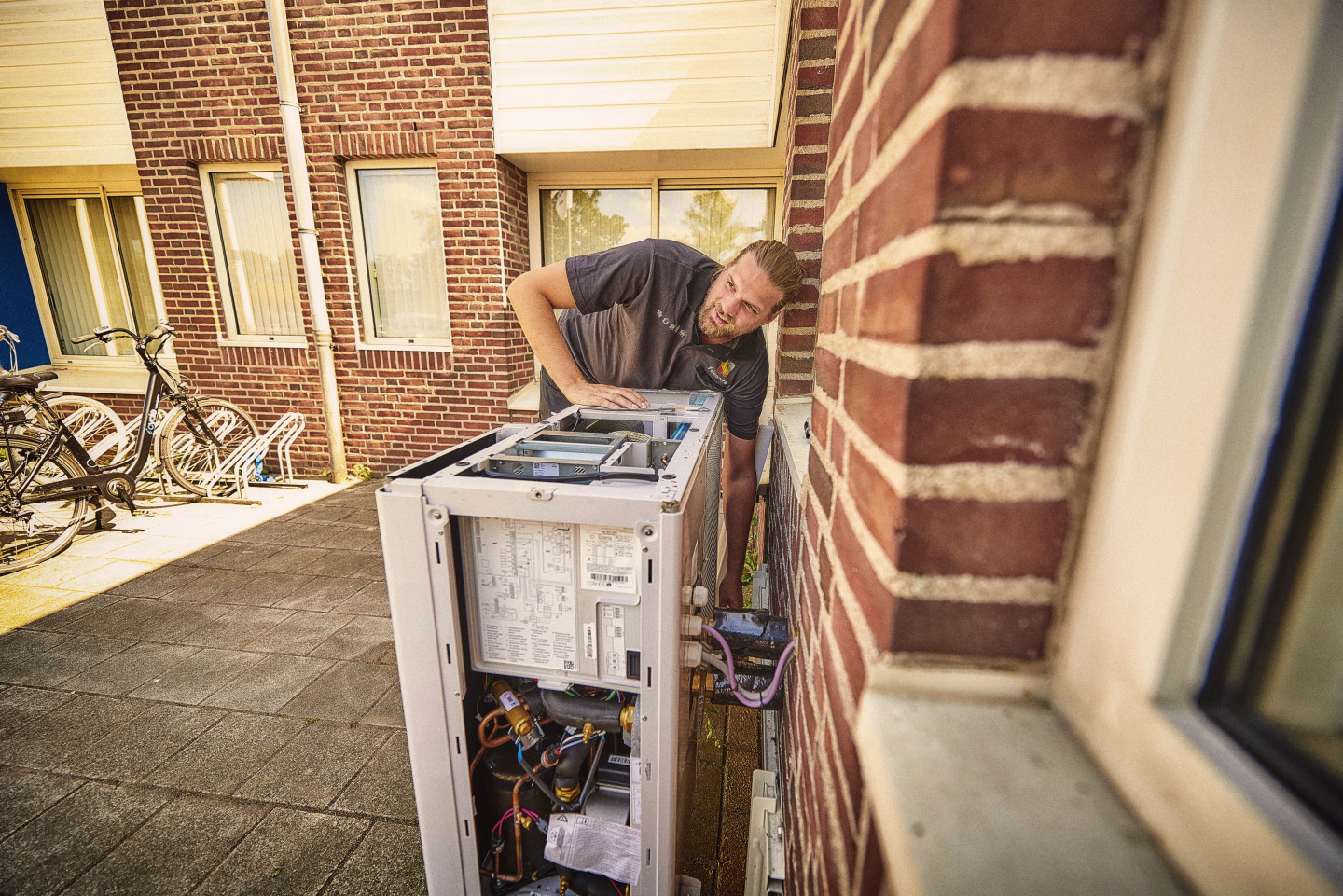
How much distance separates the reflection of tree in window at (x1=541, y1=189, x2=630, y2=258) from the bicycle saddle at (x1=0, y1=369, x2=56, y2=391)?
3383 mm

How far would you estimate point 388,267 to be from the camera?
4539mm

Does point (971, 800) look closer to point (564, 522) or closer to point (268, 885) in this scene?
point (564, 522)

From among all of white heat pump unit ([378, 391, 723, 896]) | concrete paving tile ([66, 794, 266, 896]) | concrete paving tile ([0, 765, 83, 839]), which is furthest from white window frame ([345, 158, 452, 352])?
white heat pump unit ([378, 391, 723, 896])

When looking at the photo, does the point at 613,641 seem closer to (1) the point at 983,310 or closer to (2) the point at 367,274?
(1) the point at 983,310

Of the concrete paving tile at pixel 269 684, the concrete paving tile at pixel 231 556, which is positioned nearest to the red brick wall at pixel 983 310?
the concrete paving tile at pixel 269 684

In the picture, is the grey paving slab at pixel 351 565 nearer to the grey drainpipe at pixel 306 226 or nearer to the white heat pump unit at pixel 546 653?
the grey drainpipe at pixel 306 226

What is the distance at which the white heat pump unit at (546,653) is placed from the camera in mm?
951

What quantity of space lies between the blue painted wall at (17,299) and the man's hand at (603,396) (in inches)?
263

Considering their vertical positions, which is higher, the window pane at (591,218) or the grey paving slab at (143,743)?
the window pane at (591,218)

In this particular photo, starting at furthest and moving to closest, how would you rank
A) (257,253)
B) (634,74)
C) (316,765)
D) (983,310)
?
1. (257,253)
2. (634,74)
3. (316,765)
4. (983,310)

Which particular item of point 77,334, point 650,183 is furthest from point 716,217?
point 77,334

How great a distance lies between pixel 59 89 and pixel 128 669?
527 centimetres

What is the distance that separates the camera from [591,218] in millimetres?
4480

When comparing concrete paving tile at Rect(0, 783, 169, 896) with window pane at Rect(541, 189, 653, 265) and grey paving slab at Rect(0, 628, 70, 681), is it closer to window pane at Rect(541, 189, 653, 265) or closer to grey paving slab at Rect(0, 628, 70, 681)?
grey paving slab at Rect(0, 628, 70, 681)
